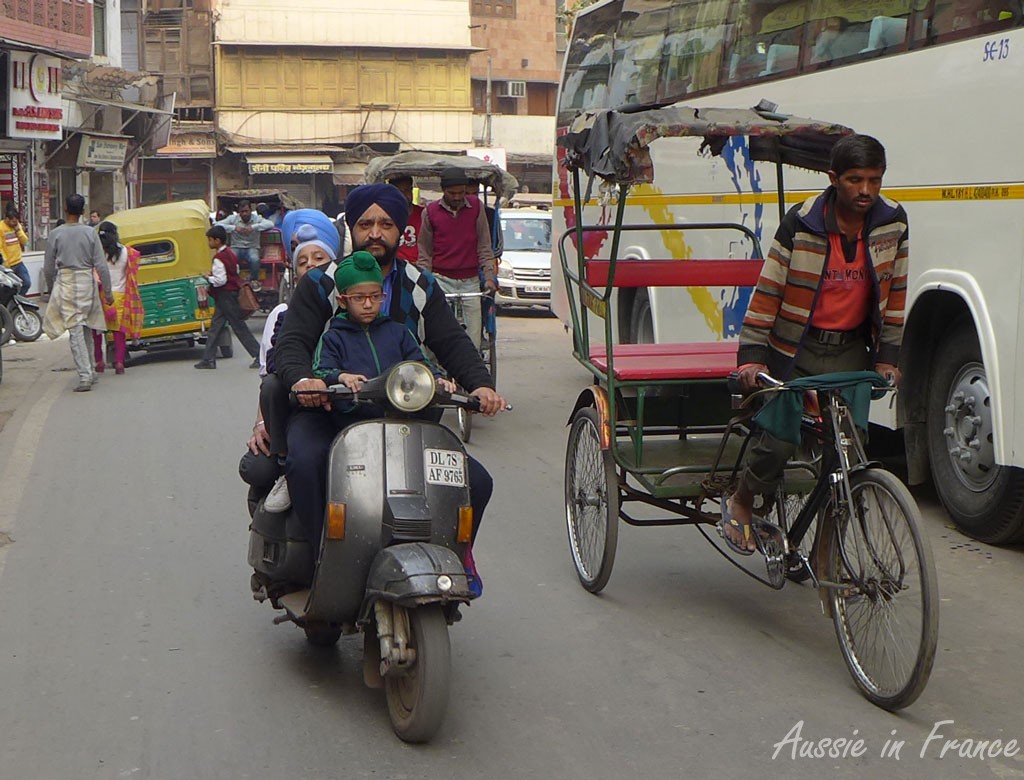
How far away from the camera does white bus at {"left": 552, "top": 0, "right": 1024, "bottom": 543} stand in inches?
263

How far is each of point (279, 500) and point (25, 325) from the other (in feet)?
46.1

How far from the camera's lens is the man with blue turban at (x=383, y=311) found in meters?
4.50

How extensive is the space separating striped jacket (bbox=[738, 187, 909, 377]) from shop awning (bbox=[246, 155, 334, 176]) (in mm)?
43758

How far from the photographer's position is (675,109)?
582 cm

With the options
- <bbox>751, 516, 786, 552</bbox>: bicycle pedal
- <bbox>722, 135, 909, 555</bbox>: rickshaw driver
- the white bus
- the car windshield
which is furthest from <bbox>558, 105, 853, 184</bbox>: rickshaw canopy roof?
the car windshield

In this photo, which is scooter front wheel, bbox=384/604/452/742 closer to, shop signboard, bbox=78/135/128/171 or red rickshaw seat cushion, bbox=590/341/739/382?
red rickshaw seat cushion, bbox=590/341/739/382

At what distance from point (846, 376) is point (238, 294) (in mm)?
11228

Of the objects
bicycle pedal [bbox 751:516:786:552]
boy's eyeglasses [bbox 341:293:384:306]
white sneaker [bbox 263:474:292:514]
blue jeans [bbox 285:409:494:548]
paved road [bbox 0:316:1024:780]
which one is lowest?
paved road [bbox 0:316:1024:780]

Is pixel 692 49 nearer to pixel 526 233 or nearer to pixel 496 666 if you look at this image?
pixel 496 666

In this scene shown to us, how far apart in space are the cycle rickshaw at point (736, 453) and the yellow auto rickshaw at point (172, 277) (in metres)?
9.45

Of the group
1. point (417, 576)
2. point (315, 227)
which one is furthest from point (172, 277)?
point (417, 576)

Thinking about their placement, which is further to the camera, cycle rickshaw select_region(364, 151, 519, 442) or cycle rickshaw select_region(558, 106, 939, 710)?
cycle rickshaw select_region(364, 151, 519, 442)

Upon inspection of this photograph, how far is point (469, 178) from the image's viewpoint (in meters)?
11.2

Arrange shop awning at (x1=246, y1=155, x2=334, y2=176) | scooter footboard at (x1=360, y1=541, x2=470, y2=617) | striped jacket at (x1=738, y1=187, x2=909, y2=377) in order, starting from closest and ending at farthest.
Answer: scooter footboard at (x1=360, y1=541, x2=470, y2=617) → striped jacket at (x1=738, y1=187, x2=909, y2=377) → shop awning at (x1=246, y1=155, x2=334, y2=176)
